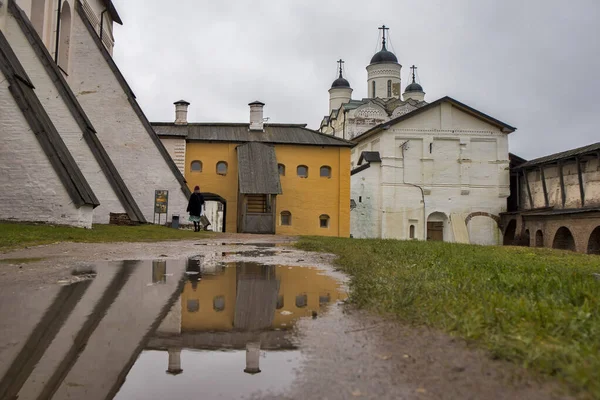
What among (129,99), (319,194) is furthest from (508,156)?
(129,99)

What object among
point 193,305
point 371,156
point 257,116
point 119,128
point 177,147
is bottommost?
point 193,305

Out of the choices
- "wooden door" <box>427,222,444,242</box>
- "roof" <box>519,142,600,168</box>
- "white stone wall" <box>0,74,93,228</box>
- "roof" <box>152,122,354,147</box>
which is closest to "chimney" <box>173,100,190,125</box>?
"roof" <box>152,122,354,147</box>

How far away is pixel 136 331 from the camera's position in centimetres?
396

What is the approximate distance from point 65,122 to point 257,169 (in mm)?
14400

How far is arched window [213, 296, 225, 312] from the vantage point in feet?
16.1

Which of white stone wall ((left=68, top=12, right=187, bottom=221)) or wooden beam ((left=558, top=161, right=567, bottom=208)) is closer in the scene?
white stone wall ((left=68, top=12, right=187, bottom=221))

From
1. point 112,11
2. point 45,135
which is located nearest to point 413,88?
point 112,11

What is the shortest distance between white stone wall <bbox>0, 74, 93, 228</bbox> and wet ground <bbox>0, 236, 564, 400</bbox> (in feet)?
33.2

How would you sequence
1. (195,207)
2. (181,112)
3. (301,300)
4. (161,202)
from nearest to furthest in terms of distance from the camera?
(301,300) → (195,207) → (161,202) → (181,112)

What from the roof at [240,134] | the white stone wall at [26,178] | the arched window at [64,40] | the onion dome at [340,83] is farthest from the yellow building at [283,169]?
the onion dome at [340,83]

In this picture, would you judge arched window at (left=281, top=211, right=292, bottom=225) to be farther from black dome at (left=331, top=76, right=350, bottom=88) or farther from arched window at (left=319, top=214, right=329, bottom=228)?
black dome at (left=331, top=76, right=350, bottom=88)

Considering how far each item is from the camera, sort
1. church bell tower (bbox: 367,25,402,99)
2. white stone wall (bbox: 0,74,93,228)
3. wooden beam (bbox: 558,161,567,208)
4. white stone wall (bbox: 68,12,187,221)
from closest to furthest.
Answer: white stone wall (bbox: 0,74,93,228) → white stone wall (bbox: 68,12,187,221) → wooden beam (bbox: 558,161,567,208) → church bell tower (bbox: 367,25,402,99)

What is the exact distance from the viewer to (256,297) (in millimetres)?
5520

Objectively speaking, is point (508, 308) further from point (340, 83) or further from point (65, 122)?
point (340, 83)
